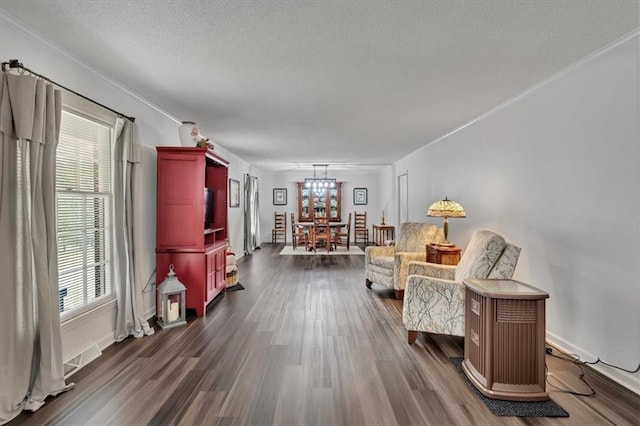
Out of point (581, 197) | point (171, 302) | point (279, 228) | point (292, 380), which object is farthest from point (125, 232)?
point (279, 228)

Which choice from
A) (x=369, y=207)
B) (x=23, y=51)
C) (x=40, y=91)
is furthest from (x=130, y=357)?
(x=369, y=207)

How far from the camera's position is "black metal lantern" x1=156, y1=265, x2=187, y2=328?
336 centimetres

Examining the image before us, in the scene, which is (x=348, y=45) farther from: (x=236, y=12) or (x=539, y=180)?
(x=539, y=180)

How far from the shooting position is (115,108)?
305 cm

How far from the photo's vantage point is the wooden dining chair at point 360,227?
10.6 metres

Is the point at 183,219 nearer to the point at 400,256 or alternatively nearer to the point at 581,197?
the point at 400,256

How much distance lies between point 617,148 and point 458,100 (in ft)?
5.05

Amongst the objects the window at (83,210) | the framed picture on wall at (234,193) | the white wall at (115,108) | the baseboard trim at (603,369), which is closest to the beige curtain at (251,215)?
the framed picture on wall at (234,193)

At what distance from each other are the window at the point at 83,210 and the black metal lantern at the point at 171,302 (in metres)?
0.53

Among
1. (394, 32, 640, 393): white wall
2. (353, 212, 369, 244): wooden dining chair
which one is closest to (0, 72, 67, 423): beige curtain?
(394, 32, 640, 393): white wall

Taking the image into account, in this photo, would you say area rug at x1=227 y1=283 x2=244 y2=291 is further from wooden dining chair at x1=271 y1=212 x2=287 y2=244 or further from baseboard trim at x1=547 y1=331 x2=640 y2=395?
wooden dining chair at x1=271 y1=212 x2=287 y2=244

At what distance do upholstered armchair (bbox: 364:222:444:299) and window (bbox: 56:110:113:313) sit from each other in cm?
331

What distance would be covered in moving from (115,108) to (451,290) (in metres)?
3.54

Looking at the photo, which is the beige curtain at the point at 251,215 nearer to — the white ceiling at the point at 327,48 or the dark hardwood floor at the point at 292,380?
the white ceiling at the point at 327,48
